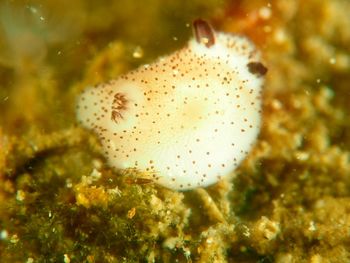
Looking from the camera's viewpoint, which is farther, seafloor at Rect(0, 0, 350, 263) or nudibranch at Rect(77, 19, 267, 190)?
nudibranch at Rect(77, 19, 267, 190)

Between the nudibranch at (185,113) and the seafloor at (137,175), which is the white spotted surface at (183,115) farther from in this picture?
the seafloor at (137,175)

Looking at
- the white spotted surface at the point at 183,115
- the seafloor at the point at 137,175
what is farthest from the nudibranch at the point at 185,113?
the seafloor at the point at 137,175

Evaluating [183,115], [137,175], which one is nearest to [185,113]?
[183,115]

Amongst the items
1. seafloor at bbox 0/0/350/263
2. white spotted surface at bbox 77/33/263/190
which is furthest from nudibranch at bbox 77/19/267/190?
seafloor at bbox 0/0/350/263

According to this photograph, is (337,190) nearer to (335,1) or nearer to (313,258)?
(313,258)

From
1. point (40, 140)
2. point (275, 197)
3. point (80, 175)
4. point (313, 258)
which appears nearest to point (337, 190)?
point (275, 197)

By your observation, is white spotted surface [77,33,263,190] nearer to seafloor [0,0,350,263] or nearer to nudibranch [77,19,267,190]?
nudibranch [77,19,267,190]

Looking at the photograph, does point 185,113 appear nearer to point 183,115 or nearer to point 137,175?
point 183,115
